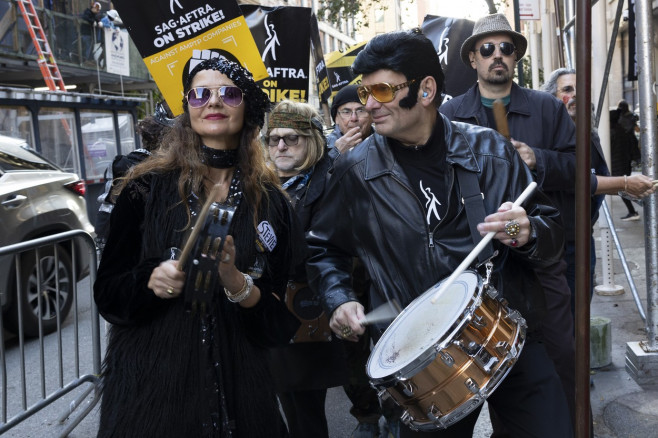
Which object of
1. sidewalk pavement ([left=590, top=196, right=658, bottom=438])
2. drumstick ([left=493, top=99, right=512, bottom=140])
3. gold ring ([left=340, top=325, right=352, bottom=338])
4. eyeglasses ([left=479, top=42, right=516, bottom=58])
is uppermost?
eyeglasses ([left=479, top=42, right=516, bottom=58])

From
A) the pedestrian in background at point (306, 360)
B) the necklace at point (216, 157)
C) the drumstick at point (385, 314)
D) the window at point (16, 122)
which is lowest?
the pedestrian in background at point (306, 360)

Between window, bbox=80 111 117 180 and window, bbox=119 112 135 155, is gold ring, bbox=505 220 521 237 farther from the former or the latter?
window, bbox=119 112 135 155

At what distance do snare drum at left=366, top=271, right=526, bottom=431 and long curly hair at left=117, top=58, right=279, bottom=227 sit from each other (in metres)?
0.67

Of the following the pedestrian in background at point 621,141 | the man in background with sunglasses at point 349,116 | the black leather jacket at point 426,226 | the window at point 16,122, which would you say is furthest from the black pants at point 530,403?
the window at point 16,122

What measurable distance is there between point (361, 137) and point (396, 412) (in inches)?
115

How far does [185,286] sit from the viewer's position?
221cm

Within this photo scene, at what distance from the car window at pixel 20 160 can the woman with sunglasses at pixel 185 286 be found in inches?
201

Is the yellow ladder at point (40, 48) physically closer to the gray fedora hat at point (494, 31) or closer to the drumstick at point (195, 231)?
the gray fedora hat at point (494, 31)

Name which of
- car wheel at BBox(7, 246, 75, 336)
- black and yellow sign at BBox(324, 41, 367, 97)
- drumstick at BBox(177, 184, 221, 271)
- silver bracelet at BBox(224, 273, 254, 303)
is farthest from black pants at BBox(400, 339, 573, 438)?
black and yellow sign at BBox(324, 41, 367, 97)

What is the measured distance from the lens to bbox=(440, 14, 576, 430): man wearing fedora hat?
3.41m

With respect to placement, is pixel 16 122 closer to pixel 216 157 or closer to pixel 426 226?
pixel 216 157

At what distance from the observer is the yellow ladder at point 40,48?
55.9 feet

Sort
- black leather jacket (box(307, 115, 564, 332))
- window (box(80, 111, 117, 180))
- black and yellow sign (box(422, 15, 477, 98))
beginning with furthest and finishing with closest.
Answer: window (box(80, 111, 117, 180))
black and yellow sign (box(422, 15, 477, 98))
black leather jacket (box(307, 115, 564, 332))

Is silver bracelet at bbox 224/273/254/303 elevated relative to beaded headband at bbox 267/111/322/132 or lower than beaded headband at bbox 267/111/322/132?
lower
